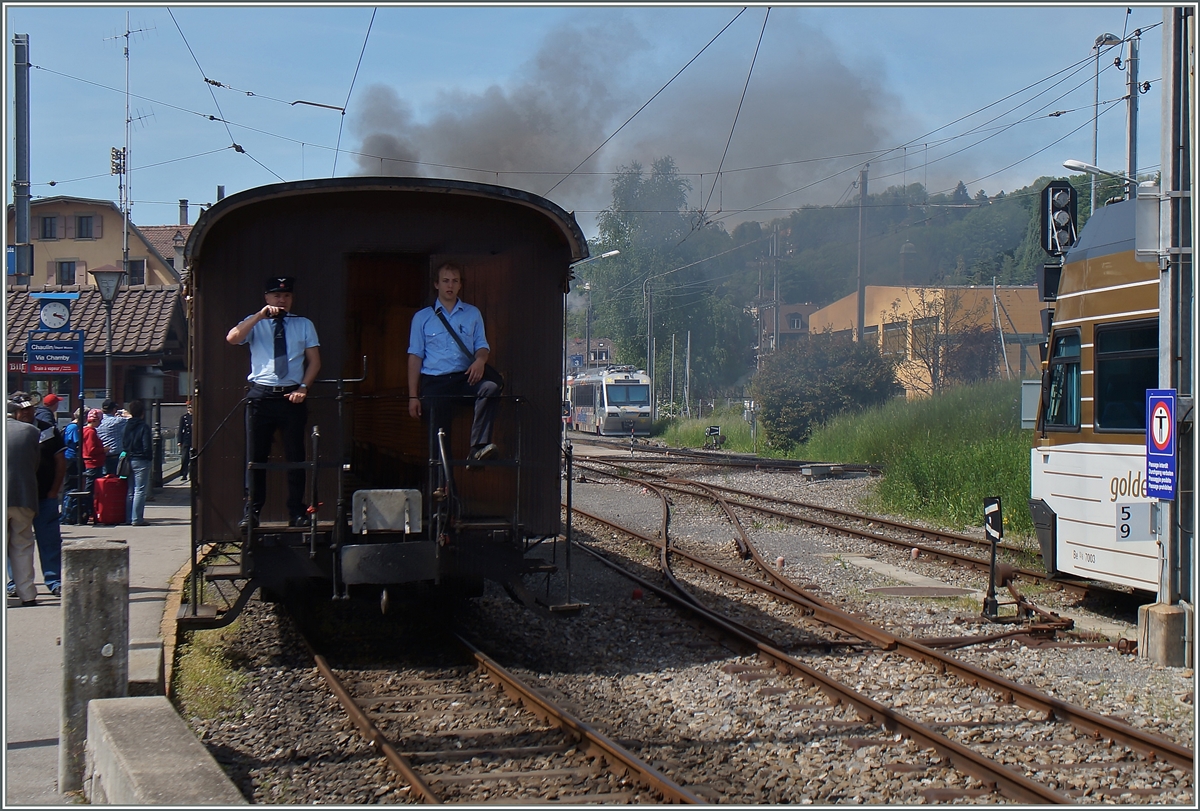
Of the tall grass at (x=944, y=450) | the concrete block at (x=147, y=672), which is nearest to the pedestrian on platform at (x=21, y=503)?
the concrete block at (x=147, y=672)

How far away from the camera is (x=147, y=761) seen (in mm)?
4363

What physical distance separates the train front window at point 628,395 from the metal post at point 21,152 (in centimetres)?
3904

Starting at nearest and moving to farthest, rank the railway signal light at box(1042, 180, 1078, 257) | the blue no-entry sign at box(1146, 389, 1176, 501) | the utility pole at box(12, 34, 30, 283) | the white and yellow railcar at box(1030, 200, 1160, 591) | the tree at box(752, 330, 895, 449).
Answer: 1. the blue no-entry sign at box(1146, 389, 1176, 501)
2. the white and yellow railcar at box(1030, 200, 1160, 591)
3. the utility pole at box(12, 34, 30, 283)
4. the railway signal light at box(1042, 180, 1078, 257)
5. the tree at box(752, 330, 895, 449)

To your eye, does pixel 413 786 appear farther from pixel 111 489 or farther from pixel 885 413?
pixel 885 413

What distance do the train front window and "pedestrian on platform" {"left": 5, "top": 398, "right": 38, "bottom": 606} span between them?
4070 centimetres

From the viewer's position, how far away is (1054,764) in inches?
207

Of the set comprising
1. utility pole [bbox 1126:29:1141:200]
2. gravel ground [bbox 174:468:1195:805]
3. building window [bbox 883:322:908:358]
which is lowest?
gravel ground [bbox 174:468:1195:805]

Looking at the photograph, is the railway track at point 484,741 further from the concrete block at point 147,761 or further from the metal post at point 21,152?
the metal post at point 21,152

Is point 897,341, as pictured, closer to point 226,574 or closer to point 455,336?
point 455,336

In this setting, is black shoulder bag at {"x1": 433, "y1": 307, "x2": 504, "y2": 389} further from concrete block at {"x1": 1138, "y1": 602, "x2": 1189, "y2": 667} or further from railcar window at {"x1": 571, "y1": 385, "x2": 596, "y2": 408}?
railcar window at {"x1": 571, "y1": 385, "x2": 596, "y2": 408}

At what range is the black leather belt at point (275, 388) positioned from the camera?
7.00 metres

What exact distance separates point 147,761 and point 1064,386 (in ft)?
27.1

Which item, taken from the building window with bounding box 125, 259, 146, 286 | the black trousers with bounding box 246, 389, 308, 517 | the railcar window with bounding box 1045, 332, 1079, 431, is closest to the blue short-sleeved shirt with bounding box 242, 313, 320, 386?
the black trousers with bounding box 246, 389, 308, 517

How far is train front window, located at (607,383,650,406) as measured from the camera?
161 feet
